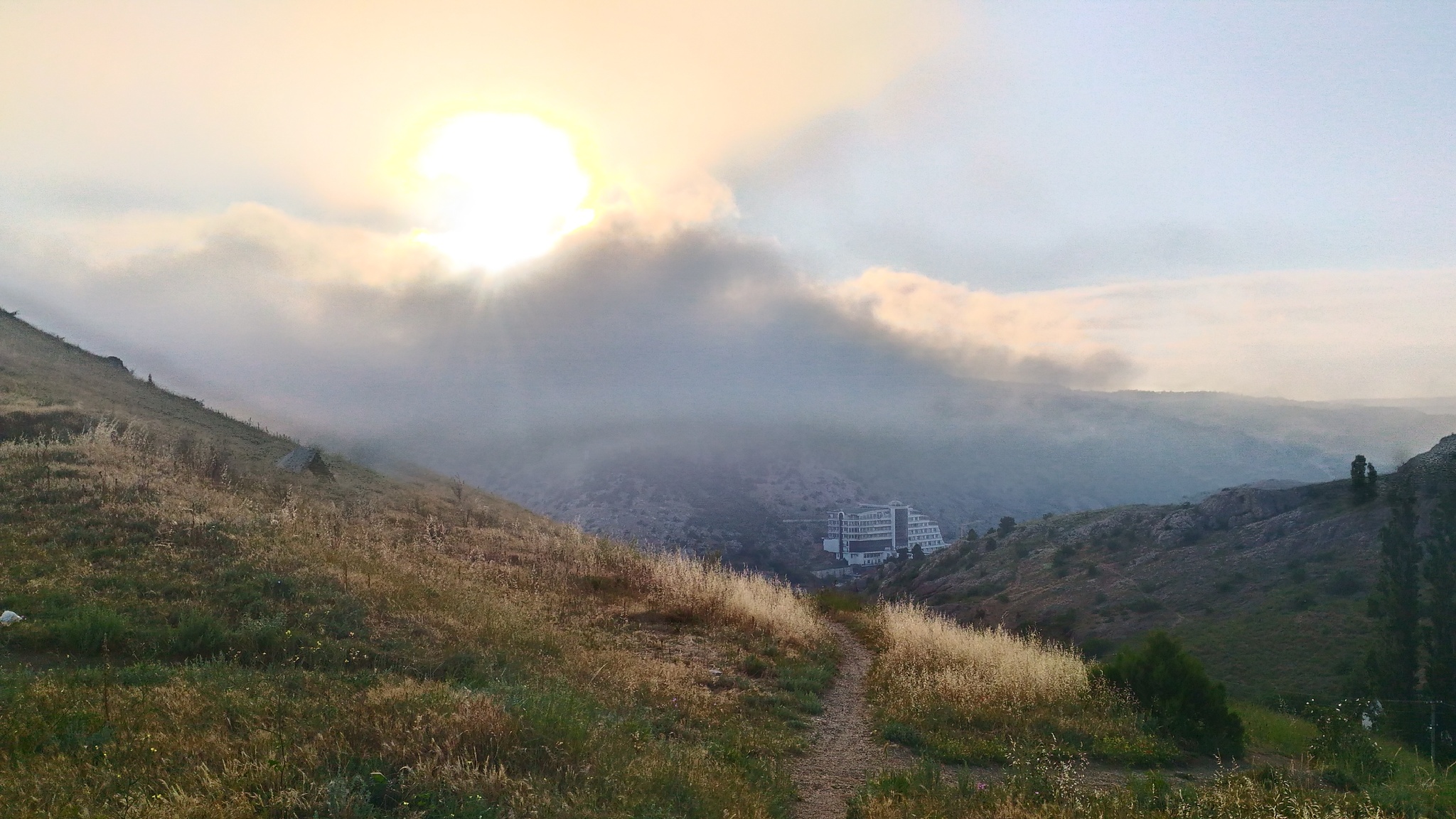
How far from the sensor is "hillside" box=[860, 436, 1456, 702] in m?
35.7

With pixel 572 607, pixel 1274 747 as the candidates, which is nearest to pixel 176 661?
pixel 572 607

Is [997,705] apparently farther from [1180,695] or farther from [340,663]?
[340,663]

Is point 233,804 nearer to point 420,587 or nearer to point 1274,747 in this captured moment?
point 420,587

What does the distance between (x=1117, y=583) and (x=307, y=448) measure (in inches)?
1914

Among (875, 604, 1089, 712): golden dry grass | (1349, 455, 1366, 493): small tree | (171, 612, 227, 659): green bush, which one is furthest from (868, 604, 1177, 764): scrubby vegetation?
(1349, 455, 1366, 493): small tree

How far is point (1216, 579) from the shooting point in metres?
47.2

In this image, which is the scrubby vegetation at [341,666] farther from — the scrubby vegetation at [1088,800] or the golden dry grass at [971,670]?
the golden dry grass at [971,670]

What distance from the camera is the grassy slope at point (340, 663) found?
5500 millimetres

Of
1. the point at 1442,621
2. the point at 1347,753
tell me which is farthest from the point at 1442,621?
the point at 1347,753

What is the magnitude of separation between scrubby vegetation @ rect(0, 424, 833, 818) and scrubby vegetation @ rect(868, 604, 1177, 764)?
64.1 inches

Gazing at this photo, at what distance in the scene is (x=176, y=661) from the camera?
8875 millimetres

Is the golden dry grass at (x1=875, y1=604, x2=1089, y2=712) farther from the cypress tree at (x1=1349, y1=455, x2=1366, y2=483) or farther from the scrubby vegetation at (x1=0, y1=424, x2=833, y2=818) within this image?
the cypress tree at (x1=1349, y1=455, x2=1366, y2=483)

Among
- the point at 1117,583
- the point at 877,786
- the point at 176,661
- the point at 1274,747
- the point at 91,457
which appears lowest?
the point at 1117,583

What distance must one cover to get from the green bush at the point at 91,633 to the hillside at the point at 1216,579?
111ft
